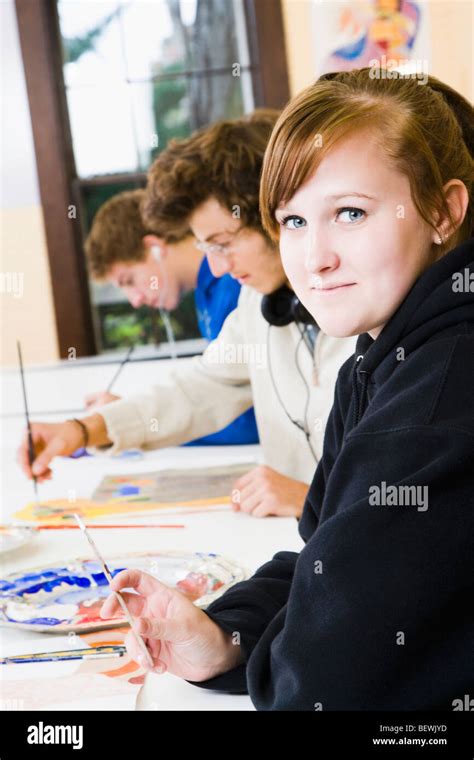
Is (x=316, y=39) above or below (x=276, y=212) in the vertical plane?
above

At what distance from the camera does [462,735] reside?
→ 2.48 feet

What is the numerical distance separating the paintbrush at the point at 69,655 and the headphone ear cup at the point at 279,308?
33.8 inches

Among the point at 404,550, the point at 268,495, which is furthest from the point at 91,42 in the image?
the point at 404,550

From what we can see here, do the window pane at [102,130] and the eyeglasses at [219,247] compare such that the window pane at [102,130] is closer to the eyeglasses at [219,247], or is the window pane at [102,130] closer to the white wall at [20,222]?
the white wall at [20,222]

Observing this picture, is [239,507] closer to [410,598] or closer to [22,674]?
[22,674]

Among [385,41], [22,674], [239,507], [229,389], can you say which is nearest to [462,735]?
[22,674]

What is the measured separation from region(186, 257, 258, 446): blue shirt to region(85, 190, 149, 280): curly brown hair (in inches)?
12.5

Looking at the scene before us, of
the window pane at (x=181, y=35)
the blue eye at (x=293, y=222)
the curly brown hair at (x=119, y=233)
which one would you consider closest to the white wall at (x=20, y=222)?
the window pane at (x=181, y=35)

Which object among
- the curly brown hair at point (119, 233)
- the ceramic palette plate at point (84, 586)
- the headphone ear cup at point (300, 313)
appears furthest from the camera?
the curly brown hair at point (119, 233)

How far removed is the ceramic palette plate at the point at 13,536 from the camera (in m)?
1.27

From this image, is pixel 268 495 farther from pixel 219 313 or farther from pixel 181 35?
pixel 181 35

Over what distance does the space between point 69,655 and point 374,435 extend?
0.39 m

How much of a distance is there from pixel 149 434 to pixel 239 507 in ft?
1.58

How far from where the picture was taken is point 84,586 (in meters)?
1.13
